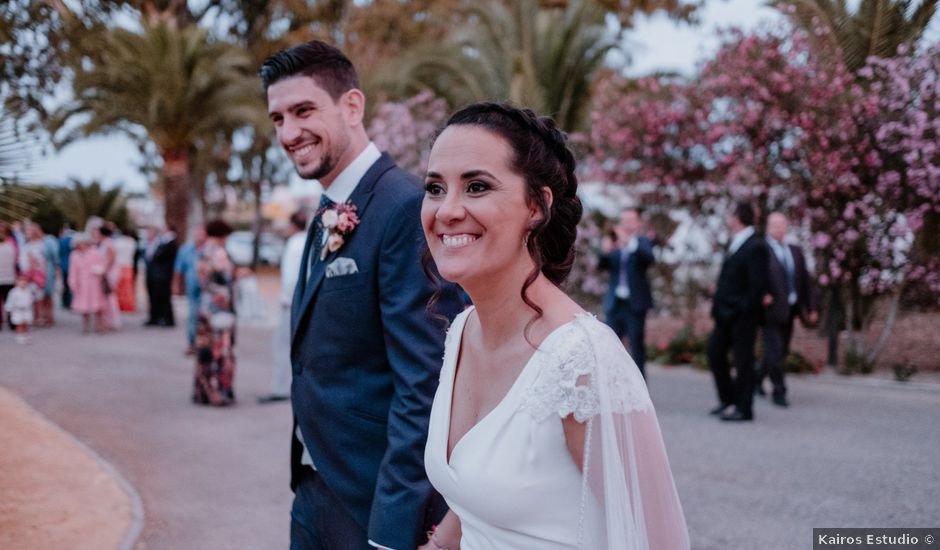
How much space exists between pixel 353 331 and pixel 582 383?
3.24 feet

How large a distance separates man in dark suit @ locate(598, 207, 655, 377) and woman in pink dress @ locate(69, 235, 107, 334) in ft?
37.4

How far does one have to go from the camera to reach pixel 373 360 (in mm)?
2584

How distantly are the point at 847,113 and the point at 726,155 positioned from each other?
1.87m

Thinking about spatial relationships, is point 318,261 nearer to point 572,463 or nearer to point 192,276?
point 572,463

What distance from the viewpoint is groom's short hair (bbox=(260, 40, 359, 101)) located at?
9.50 feet

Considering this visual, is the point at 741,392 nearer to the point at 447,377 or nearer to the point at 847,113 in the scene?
the point at 847,113

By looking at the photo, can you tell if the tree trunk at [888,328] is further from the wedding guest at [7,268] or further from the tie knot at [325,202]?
the wedding guest at [7,268]

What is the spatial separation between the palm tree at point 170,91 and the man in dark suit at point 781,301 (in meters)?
14.4

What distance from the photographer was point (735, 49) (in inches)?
536

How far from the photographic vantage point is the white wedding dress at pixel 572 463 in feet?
5.70

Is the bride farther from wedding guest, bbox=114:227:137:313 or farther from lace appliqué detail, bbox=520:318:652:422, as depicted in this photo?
wedding guest, bbox=114:227:137:313

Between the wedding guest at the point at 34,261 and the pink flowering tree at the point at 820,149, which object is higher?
the pink flowering tree at the point at 820,149

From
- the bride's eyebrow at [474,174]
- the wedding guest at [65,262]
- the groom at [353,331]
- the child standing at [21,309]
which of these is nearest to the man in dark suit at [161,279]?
the child standing at [21,309]

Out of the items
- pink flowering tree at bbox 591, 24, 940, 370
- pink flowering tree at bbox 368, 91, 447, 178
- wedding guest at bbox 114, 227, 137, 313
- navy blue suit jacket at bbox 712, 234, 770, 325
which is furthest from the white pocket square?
wedding guest at bbox 114, 227, 137, 313
